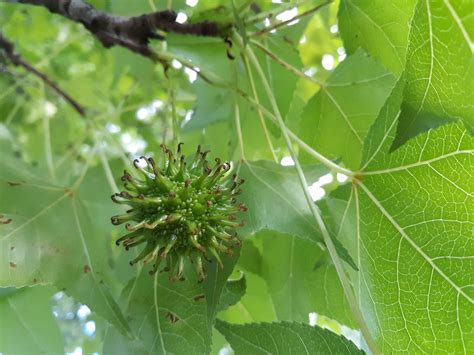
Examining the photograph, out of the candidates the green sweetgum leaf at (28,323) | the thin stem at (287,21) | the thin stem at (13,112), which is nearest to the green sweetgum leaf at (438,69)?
the thin stem at (287,21)

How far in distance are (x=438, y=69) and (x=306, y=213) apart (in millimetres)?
377

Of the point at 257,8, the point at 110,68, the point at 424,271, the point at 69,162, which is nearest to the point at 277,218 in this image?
the point at 424,271

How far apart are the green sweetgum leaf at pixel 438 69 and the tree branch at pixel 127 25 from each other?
1.89 ft

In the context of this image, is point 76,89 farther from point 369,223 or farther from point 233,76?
point 369,223

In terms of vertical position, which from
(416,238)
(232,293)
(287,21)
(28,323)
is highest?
(287,21)

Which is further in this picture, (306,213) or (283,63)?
(283,63)

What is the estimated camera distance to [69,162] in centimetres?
242

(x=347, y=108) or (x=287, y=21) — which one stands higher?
(x=287, y=21)

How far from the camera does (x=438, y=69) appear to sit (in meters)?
1.02

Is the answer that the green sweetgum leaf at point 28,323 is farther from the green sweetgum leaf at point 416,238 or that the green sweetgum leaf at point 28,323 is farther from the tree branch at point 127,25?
the green sweetgum leaf at point 416,238

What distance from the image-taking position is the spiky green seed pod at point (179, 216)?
1200 mm

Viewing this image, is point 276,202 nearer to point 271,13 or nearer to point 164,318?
point 164,318

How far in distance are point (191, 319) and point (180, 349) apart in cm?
6

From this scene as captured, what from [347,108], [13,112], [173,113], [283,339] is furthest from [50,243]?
[13,112]
